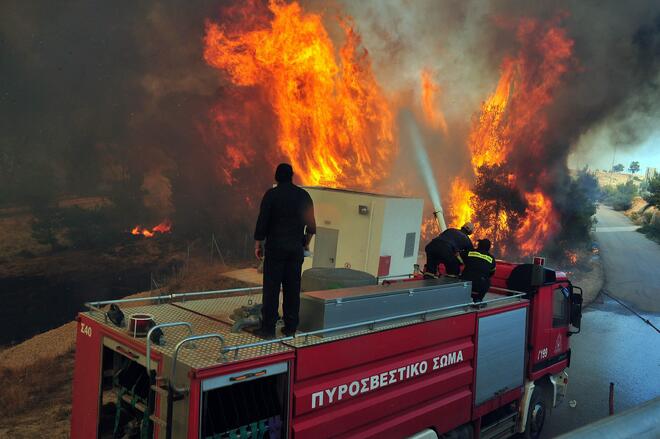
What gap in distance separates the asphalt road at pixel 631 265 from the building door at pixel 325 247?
12653 millimetres

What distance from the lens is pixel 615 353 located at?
1349 centimetres

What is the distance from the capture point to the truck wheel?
7.88 metres

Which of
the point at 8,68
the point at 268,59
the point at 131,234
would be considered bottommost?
the point at 131,234

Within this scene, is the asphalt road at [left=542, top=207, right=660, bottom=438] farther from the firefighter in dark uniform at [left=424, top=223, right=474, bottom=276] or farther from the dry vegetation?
the dry vegetation

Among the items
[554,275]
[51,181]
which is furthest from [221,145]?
[554,275]

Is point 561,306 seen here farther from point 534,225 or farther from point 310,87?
point 534,225

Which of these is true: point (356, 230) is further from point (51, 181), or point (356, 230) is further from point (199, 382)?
point (51, 181)

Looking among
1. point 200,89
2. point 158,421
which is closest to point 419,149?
point 200,89

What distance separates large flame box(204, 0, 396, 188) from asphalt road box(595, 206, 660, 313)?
11747mm

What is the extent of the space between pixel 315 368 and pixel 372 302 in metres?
1.06

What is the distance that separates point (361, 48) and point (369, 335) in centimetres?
2049

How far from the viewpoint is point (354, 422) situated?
495 centimetres

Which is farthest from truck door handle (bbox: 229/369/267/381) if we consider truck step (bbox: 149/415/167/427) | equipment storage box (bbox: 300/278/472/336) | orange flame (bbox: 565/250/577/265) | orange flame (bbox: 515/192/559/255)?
orange flame (bbox: 565/250/577/265)

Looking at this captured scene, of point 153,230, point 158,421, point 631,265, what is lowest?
point 631,265
